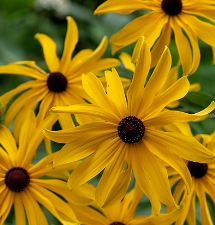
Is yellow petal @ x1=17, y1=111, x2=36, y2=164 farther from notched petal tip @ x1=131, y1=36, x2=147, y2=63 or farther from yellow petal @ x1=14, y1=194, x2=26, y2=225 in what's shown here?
notched petal tip @ x1=131, y1=36, x2=147, y2=63

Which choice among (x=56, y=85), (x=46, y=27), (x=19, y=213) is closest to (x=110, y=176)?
(x=19, y=213)

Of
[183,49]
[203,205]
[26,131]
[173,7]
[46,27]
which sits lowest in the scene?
[203,205]

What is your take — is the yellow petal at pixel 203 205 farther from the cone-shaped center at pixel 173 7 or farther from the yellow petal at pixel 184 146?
the cone-shaped center at pixel 173 7

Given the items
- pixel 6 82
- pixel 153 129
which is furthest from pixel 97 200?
pixel 6 82

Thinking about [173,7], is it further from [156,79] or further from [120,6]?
[156,79]

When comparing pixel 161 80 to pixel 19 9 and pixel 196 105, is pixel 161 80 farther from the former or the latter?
pixel 19 9

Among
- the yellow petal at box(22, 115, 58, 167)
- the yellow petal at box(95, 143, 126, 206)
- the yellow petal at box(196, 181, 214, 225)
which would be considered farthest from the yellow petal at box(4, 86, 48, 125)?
the yellow petal at box(196, 181, 214, 225)
